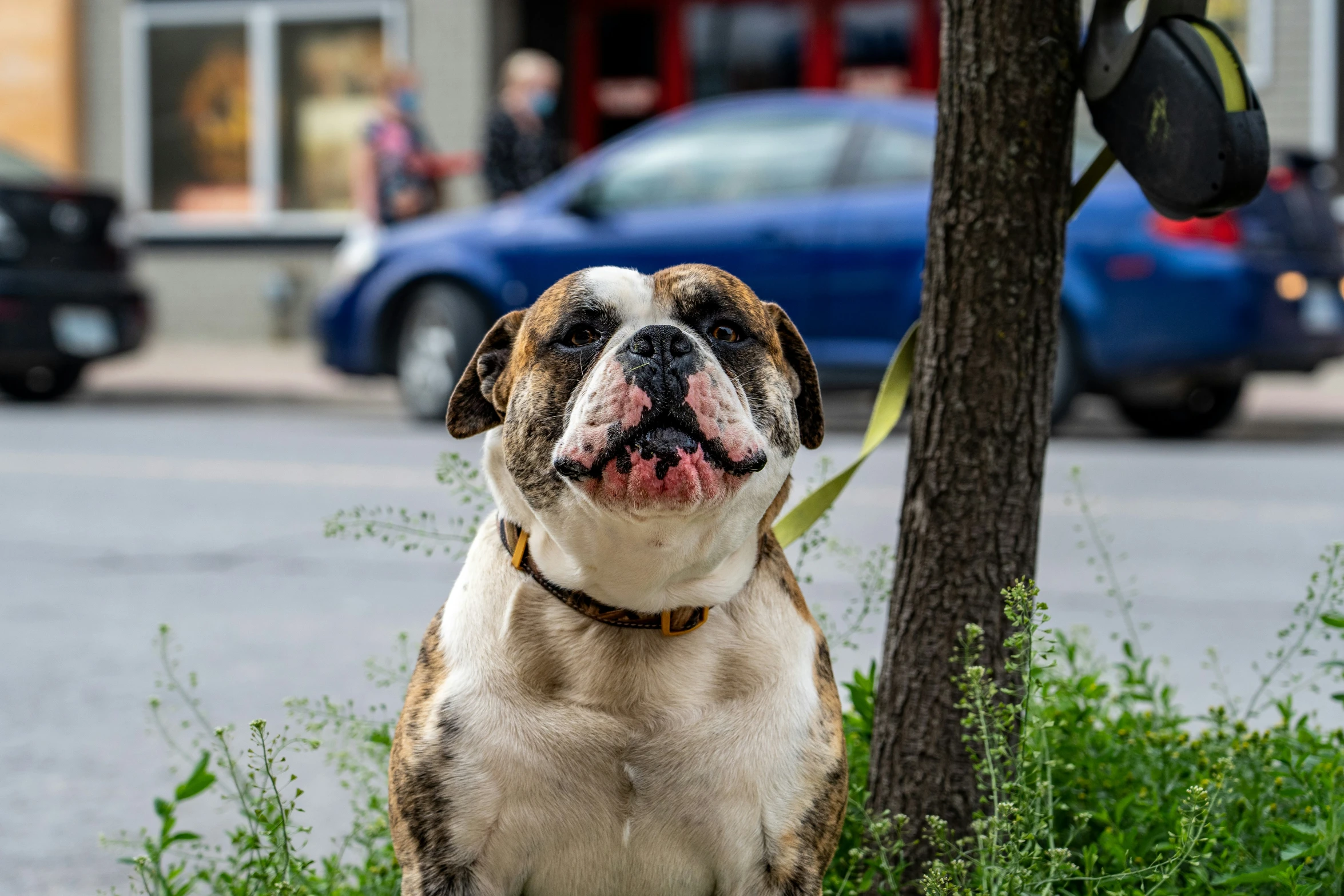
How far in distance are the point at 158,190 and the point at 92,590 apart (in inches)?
475

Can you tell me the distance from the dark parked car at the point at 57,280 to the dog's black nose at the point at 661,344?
9.86 metres

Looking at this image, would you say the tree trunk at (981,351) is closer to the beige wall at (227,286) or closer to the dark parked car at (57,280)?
the dark parked car at (57,280)

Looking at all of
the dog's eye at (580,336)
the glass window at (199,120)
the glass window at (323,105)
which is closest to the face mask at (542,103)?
the glass window at (323,105)

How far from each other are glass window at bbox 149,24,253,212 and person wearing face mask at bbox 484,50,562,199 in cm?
626

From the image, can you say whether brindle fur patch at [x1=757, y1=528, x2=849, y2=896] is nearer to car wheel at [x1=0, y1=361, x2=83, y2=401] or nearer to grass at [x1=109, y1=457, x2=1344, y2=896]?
grass at [x1=109, y1=457, x2=1344, y2=896]

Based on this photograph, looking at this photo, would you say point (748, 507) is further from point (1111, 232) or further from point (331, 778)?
point (1111, 232)

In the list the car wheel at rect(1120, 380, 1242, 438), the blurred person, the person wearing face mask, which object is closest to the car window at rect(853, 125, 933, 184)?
the car wheel at rect(1120, 380, 1242, 438)

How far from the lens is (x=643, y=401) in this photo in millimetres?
1769

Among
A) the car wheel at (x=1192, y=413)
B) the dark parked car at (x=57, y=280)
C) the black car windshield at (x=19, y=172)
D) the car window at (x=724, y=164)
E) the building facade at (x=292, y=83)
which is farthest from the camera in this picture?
the building facade at (x=292, y=83)

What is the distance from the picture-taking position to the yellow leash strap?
2379 mm

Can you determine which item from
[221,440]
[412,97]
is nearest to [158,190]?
[412,97]

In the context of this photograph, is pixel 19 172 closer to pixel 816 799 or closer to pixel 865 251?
pixel 865 251

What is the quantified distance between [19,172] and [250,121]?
540 cm

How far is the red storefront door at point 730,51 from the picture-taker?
15141mm
